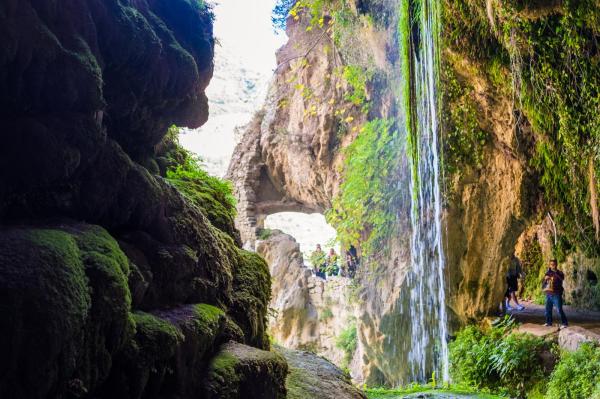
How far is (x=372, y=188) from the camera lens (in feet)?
41.2

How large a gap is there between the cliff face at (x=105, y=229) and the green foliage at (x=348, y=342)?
13.0 m

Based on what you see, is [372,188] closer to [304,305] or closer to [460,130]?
[460,130]

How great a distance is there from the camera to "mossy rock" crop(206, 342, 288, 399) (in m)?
2.92

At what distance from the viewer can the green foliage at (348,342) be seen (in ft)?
53.7

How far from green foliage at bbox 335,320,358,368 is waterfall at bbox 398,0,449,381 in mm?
4467

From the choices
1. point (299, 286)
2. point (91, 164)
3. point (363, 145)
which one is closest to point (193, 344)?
point (91, 164)

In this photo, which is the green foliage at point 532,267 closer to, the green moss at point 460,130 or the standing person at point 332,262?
the standing person at point 332,262

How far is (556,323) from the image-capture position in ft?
30.6

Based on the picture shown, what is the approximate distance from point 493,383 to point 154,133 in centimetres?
768

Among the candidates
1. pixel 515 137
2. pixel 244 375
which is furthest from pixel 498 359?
pixel 244 375

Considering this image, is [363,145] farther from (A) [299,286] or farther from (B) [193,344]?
(B) [193,344]

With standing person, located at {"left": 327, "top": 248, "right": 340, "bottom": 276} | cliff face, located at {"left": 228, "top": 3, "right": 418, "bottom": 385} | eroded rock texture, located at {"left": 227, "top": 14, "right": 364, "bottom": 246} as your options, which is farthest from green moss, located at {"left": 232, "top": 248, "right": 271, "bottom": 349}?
eroded rock texture, located at {"left": 227, "top": 14, "right": 364, "bottom": 246}

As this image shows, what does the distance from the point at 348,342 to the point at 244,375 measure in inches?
553

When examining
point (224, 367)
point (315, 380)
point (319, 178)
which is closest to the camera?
point (224, 367)
